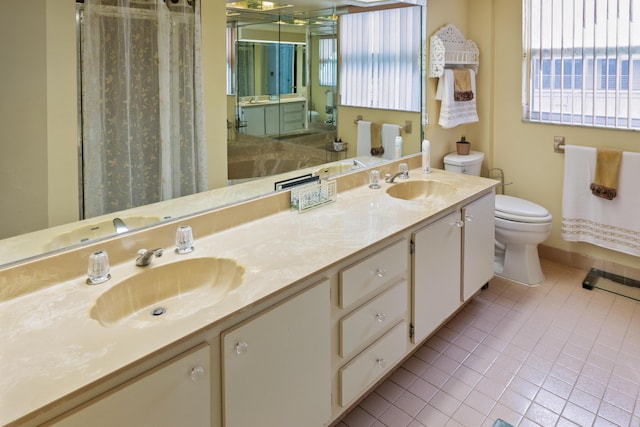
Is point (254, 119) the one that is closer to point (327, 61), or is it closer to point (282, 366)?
point (327, 61)

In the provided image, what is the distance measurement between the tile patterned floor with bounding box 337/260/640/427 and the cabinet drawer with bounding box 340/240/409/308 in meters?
0.58

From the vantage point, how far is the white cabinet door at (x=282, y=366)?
1212 mm

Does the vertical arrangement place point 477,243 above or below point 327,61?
below

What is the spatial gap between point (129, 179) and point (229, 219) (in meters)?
0.43

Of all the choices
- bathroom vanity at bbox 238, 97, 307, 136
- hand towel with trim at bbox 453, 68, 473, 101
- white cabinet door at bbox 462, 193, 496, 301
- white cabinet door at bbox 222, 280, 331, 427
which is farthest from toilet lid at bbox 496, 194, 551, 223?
white cabinet door at bbox 222, 280, 331, 427

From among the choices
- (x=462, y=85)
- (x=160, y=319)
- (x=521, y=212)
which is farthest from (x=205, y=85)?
(x=521, y=212)

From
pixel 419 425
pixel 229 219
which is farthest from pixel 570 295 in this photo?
pixel 229 219

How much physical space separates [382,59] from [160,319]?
6.75ft

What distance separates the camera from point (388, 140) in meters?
2.75

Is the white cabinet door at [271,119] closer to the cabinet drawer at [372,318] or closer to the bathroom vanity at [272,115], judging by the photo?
the bathroom vanity at [272,115]

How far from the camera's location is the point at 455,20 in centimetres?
317

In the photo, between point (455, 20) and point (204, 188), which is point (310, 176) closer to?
point (204, 188)

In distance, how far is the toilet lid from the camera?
2.88m

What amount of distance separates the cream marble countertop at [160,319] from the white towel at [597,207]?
1.51m
